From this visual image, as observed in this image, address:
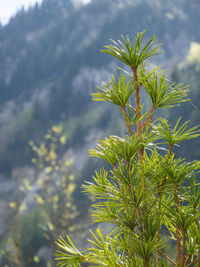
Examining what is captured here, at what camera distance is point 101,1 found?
8320mm

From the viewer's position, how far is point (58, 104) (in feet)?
29.1

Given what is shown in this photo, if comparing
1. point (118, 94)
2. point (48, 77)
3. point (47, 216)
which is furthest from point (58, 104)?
point (118, 94)

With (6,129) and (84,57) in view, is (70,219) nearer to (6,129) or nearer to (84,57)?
(84,57)

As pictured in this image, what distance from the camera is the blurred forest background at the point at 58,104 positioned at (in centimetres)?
176

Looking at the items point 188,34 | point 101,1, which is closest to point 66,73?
point 101,1

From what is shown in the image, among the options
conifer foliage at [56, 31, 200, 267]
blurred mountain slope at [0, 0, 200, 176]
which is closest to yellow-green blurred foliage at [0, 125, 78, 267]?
conifer foliage at [56, 31, 200, 267]

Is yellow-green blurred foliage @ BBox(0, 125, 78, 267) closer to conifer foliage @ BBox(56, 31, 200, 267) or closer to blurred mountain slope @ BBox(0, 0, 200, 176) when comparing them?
conifer foliage @ BBox(56, 31, 200, 267)

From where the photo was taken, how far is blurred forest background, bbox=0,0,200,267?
1.76 metres

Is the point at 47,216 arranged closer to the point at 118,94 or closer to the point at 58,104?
the point at 118,94

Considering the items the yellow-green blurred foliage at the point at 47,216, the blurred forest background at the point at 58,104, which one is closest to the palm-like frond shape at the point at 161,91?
the blurred forest background at the point at 58,104

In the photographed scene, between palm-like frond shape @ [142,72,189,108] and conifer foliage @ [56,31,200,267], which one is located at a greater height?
palm-like frond shape @ [142,72,189,108]

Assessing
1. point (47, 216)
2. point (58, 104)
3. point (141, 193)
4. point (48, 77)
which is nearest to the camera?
point (141, 193)

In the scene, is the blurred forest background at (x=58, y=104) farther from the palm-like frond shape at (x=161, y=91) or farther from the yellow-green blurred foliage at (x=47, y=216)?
the palm-like frond shape at (x=161, y=91)

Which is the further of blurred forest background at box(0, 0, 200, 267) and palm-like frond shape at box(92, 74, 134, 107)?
blurred forest background at box(0, 0, 200, 267)
